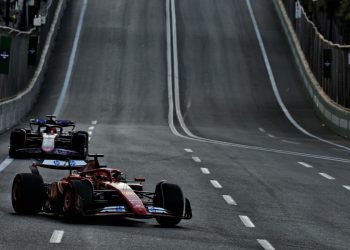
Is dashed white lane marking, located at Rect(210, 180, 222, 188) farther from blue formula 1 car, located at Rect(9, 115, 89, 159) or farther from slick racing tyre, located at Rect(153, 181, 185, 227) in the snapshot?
slick racing tyre, located at Rect(153, 181, 185, 227)

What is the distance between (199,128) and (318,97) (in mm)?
9629

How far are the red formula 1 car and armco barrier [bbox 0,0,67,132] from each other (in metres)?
23.4

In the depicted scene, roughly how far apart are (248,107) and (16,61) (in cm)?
1275

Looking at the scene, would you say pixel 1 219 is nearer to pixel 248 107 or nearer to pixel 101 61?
pixel 248 107

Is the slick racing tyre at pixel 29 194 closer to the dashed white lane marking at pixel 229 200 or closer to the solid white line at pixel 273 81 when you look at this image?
the dashed white lane marking at pixel 229 200

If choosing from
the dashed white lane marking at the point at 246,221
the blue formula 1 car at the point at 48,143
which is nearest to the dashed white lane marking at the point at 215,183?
the blue formula 1 car at the point at 48,143

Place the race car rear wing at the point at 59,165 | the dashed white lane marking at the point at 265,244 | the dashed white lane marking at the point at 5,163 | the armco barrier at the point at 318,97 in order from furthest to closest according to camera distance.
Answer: the armco barrier at the point at 318,97
the dashed white lane marking at the point at 5,163
the race car rear wing at the point at 59,165
the dashed white lane marking at the point at 265,244

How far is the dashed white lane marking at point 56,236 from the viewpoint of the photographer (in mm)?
12977

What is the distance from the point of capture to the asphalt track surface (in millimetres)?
14727

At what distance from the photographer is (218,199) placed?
19.7m

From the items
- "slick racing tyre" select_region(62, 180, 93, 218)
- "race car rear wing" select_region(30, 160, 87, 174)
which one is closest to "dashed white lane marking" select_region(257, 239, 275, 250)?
"slick racing tyre" select_region(62, 180, 93, 218)

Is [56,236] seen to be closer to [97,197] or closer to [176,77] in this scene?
[97,197]

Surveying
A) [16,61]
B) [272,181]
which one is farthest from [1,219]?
[16,61]

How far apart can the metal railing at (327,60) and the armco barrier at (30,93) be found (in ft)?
47.5
